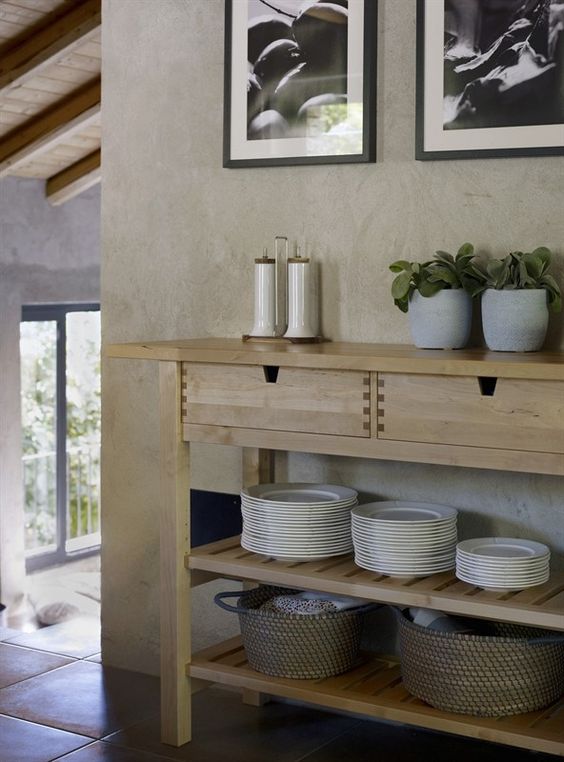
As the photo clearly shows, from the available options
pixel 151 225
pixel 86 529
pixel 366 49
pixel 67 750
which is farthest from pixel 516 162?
pixel 86 529

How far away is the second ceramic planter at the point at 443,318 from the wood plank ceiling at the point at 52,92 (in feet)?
11.4

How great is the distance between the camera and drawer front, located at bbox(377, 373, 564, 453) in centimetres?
219

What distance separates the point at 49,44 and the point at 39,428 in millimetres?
3541

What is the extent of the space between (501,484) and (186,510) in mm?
771

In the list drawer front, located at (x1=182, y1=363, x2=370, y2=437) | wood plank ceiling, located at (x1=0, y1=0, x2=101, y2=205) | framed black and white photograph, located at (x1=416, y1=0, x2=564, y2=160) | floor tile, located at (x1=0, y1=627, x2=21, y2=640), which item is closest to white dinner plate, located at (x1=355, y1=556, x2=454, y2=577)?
drawer front, located at (x1=182, y1=363, x2=370, y2=437)

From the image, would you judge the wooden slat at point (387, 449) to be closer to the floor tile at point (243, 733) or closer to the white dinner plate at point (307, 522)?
the white dinner plate at point (307, 522)

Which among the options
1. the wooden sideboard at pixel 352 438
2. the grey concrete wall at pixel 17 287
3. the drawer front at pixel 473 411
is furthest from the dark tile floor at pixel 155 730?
the grey concrete wall at pixel 17 287

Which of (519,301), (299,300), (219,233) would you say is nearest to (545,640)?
(519,301)

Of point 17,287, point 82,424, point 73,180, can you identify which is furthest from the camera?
point 82,424

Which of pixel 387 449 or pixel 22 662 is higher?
pixel 387 449

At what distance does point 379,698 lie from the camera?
253 centimetres

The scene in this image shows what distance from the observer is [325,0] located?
2830 mm

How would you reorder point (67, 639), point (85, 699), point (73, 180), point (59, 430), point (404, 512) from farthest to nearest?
point (59, 430) → point (73, 180) → point (67, 639) → point (85, 699) → point (404, 512)

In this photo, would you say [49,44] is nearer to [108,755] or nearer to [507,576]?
[108,755]
